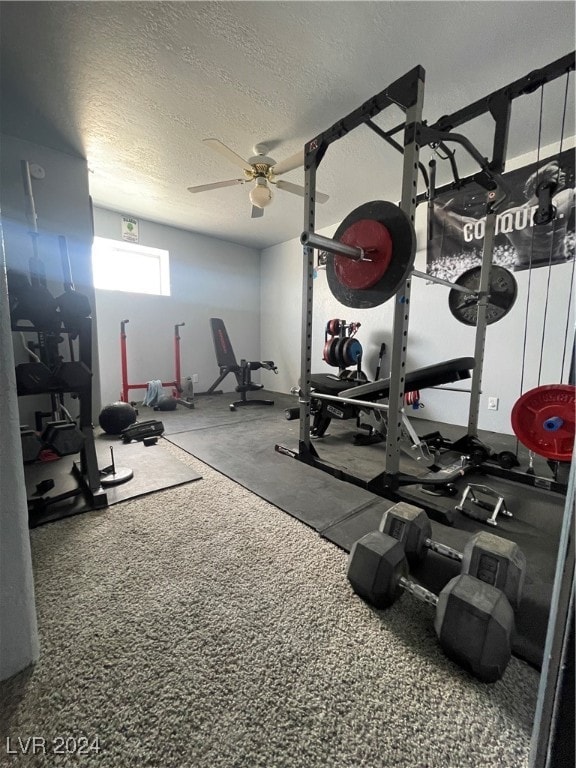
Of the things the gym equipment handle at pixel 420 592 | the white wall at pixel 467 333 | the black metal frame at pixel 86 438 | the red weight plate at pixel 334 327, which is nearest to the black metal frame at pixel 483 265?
the gym equipment handle at pixel 420 592

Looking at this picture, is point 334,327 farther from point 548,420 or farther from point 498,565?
point 498,565

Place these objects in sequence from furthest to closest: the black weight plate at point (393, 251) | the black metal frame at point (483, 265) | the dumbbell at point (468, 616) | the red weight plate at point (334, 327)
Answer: the red weight plate at point (334, 327) < the black weight plate at point (393, 251) < the dumbbell at point (468, 616) < the black metal frame at point (483, 265)

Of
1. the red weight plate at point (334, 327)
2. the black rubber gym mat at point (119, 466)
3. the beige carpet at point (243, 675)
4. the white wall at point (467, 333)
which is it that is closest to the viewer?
the beige carpet at point (243, 675)

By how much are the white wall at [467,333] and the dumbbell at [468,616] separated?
2.27 meters

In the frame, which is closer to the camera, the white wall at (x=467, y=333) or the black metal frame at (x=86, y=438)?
the black metal frame at (x=86, y=438)

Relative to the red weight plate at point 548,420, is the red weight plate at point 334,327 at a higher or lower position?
higher

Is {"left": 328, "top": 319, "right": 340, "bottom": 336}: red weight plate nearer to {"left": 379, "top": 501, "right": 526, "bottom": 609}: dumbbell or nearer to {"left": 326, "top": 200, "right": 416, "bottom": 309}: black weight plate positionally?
{"left": 326, "top": 200, "right": 416, "bottom": 309}: black weight plate

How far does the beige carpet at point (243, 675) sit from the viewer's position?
25.9 inches


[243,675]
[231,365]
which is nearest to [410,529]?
[243,675]

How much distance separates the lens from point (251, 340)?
18.6 ft

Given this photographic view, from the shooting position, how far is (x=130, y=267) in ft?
14.0

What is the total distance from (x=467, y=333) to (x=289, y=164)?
2.34m

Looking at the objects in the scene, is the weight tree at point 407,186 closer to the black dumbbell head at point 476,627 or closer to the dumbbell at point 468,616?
the dumbbell at point 468,616

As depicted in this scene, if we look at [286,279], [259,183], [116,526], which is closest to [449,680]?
[116,526]
